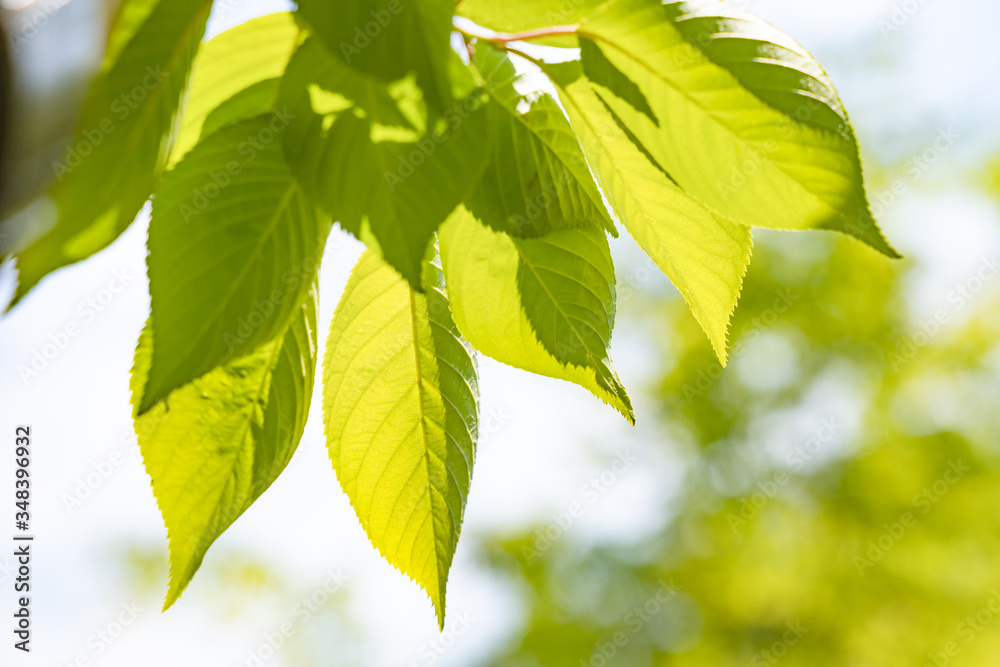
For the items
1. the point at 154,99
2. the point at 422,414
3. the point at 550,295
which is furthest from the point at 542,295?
the point at 154,99

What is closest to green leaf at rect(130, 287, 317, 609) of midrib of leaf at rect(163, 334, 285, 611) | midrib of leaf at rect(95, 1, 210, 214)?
midrib of leaf at rect(163, 334, 285, 611)

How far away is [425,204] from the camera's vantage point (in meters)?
0.28

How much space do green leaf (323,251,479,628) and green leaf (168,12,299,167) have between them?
0.39 ft

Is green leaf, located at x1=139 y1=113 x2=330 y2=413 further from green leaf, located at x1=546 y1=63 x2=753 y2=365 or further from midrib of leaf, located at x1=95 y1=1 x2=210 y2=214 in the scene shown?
green leaf, located at x1=546 y1=63 x2=753 y2=365

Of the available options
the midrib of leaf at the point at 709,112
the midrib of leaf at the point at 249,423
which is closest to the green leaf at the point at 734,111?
the midrib of leaf at the point at 709,112

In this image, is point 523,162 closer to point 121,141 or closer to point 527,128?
point 527,128

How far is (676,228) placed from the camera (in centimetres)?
37

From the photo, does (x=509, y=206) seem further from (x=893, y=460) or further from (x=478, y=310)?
(x=893, y=460)

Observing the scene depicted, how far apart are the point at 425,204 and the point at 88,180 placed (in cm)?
12

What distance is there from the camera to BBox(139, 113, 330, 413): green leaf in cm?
29

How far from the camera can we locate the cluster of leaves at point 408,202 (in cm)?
27

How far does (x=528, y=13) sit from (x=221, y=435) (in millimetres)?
272

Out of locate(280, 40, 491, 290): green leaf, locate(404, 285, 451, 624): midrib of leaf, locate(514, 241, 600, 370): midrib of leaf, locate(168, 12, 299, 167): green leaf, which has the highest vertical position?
locate(168, 12, 299, 167): green leaf

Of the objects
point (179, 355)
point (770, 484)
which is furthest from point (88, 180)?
point (770, 484)
